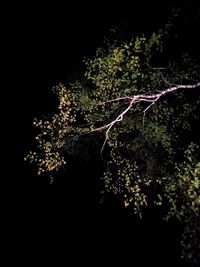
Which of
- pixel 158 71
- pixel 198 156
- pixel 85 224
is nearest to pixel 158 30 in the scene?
pixel 158 71

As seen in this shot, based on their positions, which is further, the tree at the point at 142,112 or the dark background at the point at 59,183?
the dark background at the point at 59,183

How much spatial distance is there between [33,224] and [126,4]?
584 centimetres

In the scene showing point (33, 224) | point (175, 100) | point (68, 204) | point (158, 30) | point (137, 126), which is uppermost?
point (158, 30)

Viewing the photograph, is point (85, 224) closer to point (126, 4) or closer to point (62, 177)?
point (62, 177)

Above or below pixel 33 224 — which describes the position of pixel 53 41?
above

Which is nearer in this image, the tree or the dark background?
the tree

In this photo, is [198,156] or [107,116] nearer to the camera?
[198,156]

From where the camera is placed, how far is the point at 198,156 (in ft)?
23.6

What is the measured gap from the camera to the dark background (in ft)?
26.1

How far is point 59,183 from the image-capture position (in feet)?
28.7

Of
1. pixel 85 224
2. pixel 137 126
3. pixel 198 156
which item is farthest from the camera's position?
pixel 85 224

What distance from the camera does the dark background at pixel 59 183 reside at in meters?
7.95

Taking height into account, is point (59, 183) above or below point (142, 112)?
below

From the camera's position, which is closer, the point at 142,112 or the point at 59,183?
the point at 142,112
